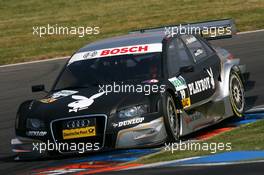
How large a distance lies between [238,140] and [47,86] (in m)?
8.76

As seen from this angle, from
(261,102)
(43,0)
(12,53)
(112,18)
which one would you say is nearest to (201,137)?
(261,102)

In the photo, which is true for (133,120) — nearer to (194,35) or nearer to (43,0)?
(194,35)

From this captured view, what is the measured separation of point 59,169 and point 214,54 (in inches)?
151

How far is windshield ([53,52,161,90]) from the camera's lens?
10.5 meters

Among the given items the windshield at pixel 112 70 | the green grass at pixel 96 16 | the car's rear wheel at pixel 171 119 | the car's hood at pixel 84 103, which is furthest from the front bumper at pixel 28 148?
the green grass at pixel 96 16

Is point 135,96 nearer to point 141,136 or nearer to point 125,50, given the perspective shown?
point 141,136

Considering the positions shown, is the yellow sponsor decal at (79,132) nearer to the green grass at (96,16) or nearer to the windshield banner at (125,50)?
the windshield banner at (125,50)

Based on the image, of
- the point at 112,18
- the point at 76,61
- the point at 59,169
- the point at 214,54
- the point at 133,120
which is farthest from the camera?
the point at 112,18

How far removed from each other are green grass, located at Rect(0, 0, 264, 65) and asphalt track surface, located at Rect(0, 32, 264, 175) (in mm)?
3115

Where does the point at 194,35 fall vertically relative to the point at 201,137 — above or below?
above

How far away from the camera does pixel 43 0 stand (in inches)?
1282

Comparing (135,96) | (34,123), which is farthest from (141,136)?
(34,123)

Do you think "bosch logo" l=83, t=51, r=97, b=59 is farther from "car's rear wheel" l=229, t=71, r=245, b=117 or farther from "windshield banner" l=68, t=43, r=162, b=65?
"car's rear wheel" l=229, t=71, r=245, b=117

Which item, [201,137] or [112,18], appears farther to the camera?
[112,18]
